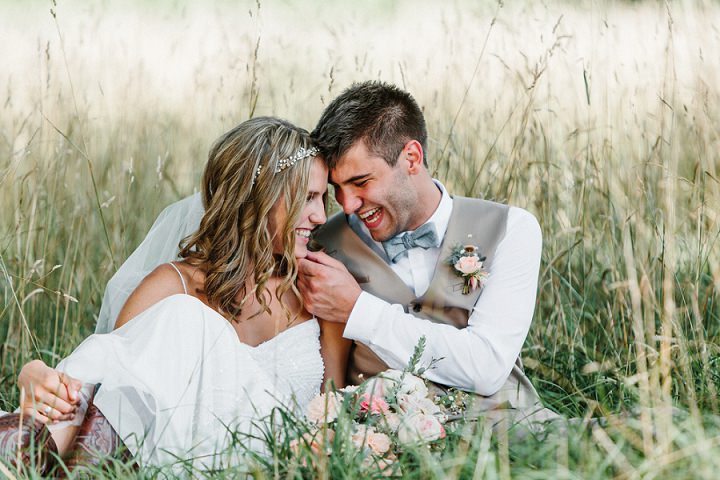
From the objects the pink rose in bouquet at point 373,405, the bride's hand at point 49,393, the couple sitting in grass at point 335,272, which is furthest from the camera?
the couple sitting in grass at point 335,272

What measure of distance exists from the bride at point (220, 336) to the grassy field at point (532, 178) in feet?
1.26

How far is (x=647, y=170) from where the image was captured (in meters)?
4.20

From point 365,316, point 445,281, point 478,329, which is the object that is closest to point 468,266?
point 445,281

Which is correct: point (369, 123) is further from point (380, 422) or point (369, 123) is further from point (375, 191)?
point (380, 422)

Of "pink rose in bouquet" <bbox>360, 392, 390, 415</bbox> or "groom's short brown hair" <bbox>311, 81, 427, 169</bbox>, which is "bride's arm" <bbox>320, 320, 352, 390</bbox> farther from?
"pink rose in bouquet" <bbox>360, 392, 390, 415</bbox>

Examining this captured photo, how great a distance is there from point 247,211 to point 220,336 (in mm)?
581

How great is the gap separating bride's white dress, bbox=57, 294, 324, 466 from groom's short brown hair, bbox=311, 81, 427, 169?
822 mm

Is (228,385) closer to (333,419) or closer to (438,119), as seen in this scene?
(333,419)

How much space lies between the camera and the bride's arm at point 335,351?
366 cm

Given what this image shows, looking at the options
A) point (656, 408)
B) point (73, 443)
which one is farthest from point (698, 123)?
point (73, 443)

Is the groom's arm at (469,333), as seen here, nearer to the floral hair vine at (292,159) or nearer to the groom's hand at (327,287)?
the groom's hand at (327,287)

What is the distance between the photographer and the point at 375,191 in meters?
3.48

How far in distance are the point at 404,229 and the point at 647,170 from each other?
129 centimetres

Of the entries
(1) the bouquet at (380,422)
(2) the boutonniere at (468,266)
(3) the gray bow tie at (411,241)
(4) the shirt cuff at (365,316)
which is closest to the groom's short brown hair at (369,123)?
(3) the gray bow tie at (411,241)
